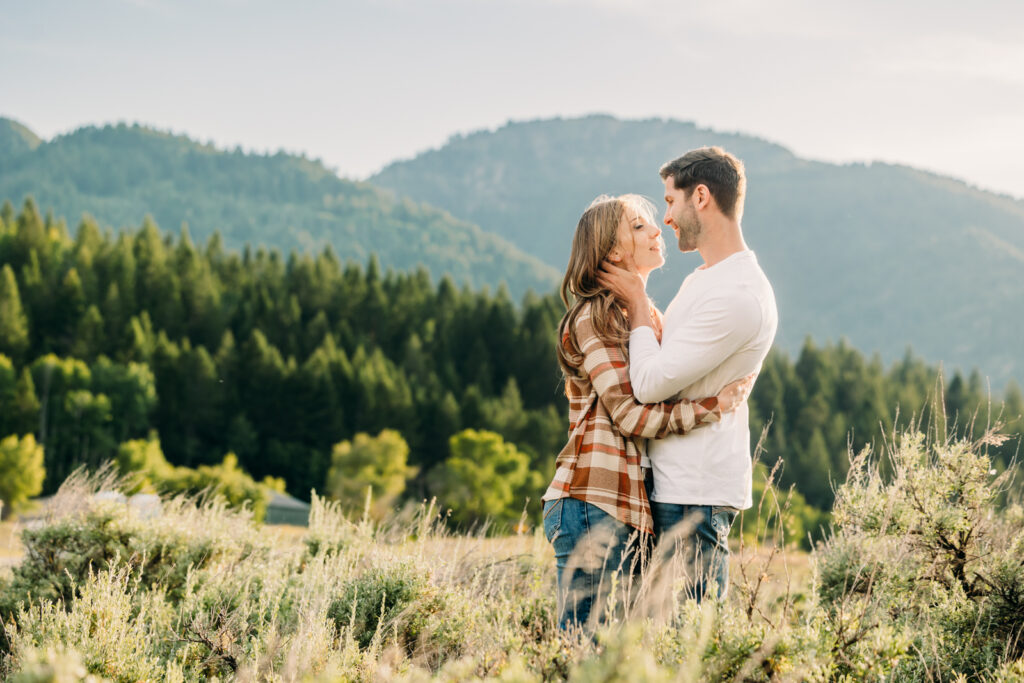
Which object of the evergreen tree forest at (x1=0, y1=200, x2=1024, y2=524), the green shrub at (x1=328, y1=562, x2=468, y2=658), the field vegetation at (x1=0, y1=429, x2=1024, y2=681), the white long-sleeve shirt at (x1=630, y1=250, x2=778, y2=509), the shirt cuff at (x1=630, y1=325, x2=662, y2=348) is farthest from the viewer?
the evergreen tree forest at (x1=0, y1=200, x2=1024, y2=524)

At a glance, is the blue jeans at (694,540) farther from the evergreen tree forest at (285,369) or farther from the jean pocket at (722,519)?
the evergreen tree forest at (285,369)

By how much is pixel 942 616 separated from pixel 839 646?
176 cm

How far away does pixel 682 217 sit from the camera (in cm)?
348

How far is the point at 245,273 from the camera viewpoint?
82812 mm

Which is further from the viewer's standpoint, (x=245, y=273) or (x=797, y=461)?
(x=245, y=273)

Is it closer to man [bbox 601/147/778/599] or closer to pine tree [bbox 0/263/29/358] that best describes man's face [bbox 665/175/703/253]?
man [bbox 601/147/778/599]

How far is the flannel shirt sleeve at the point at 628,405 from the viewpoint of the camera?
3275 millimetres

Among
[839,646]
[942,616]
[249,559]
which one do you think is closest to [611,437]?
[839,646]

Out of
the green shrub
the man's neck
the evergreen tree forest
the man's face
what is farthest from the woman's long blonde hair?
the evergreen tree forest

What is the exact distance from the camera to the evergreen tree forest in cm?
6438

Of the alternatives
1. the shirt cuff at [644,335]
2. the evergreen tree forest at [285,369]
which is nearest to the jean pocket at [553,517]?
the shirt cuff at [644,335]

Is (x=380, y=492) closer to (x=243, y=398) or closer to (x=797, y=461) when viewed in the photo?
(x=243, y=398)

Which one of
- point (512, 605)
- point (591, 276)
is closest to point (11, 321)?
point (512, 605)

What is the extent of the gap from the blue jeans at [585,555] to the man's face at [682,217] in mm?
1084
